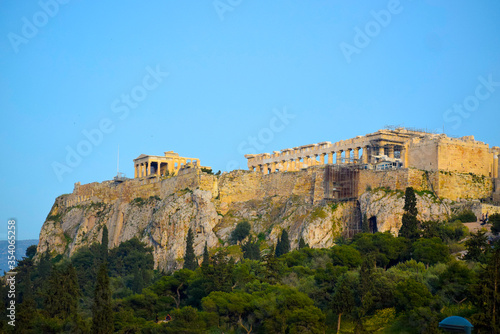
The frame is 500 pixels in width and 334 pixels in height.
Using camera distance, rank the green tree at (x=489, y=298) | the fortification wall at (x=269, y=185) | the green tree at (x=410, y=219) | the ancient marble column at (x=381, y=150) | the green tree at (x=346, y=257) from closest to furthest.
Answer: the green tree at (x=489, y=298) < the green tree at (x=346, y=257) < the green tree at (x=410, y=219) < the ancient marble column at (x=381, y=150) < the fortification wall at (x=269, y=185)

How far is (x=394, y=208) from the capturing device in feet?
235

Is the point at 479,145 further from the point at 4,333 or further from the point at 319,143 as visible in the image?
the point at 4,333

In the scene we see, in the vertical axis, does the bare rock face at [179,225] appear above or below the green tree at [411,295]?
above

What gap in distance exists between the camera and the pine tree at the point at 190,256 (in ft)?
248

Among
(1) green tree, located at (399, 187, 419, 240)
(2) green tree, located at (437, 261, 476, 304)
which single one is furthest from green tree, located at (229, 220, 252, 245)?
(2) green tree, located at (437, 261, 476, 304)

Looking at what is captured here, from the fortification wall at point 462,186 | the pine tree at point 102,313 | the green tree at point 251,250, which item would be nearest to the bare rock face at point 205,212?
the green tree at point 251,250

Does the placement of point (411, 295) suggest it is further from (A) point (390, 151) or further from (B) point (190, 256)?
(B) point (190, 256)

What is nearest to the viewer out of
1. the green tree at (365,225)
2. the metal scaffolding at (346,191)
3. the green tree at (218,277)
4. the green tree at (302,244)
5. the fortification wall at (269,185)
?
the green tree at (218,277)

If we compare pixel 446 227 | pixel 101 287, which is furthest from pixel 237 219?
pixel 101 287

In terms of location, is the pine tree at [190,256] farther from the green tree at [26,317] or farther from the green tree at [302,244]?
the green tree at [26,317]

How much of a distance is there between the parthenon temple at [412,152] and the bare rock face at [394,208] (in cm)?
361

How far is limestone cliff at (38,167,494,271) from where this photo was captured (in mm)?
74312

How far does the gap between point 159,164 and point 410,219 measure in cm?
3899

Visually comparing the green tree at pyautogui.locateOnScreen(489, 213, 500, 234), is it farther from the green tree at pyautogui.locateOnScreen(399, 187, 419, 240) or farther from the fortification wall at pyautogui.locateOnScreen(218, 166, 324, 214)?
the fortification wall at pyautogui.locateOnScreen(218, 166, 324, 214)
